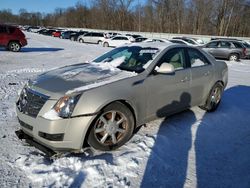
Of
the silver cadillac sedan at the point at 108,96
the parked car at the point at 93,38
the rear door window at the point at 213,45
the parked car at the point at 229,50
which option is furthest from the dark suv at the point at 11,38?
the parked car at the point at 93,38

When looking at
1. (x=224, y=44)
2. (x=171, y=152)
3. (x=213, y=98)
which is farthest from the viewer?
(x=224, y=44)

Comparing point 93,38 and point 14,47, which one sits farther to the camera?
point 93,38

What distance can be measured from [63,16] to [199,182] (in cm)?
11478

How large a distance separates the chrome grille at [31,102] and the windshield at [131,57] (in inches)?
59.8

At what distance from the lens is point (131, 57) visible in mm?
5074

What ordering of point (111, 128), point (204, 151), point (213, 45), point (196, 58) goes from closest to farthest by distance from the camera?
point (111, 128)
point (204, 151)
point (196, 58)
point (213, 45)

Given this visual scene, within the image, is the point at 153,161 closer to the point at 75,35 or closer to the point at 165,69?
the point at 165,69

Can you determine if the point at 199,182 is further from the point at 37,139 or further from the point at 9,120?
the point at 9,120

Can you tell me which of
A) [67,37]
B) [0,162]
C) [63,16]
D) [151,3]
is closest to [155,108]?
[0,162]

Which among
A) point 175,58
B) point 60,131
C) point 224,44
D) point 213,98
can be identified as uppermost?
point 175,58

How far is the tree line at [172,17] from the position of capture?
53.8 m

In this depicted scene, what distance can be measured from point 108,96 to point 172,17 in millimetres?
63672

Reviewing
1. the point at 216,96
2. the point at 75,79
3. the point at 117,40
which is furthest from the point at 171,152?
the point at 117,40

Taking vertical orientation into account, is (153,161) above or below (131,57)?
below
